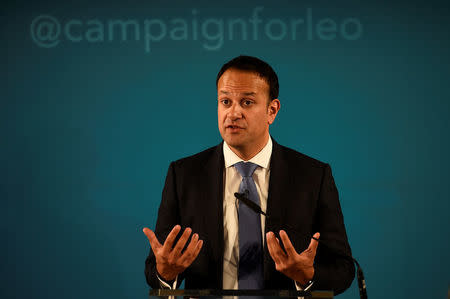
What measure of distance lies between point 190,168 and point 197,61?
139cm

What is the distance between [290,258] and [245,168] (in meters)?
0.51

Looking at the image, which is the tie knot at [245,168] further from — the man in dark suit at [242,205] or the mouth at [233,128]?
the mouth at [233,128]

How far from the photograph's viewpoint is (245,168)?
6.57ft

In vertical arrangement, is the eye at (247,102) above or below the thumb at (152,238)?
above

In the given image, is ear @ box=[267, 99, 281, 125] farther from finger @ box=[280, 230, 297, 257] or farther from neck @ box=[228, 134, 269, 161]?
finger @ box=[280, 230, 297, 257]

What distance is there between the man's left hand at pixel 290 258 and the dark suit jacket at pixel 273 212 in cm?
17

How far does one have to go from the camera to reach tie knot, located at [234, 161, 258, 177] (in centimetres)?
199

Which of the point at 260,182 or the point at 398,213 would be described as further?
the point at 398,213

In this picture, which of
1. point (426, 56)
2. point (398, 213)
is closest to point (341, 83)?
point (426, 56)

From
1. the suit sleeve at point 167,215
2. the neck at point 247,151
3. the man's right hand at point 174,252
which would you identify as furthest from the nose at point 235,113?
the man's right hand at point 174,252

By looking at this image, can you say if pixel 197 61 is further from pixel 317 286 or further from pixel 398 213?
pixel 317 286

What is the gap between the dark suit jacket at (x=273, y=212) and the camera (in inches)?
73.6

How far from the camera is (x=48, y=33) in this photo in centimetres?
333

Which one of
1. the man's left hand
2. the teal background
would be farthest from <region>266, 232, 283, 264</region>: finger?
the teal background
